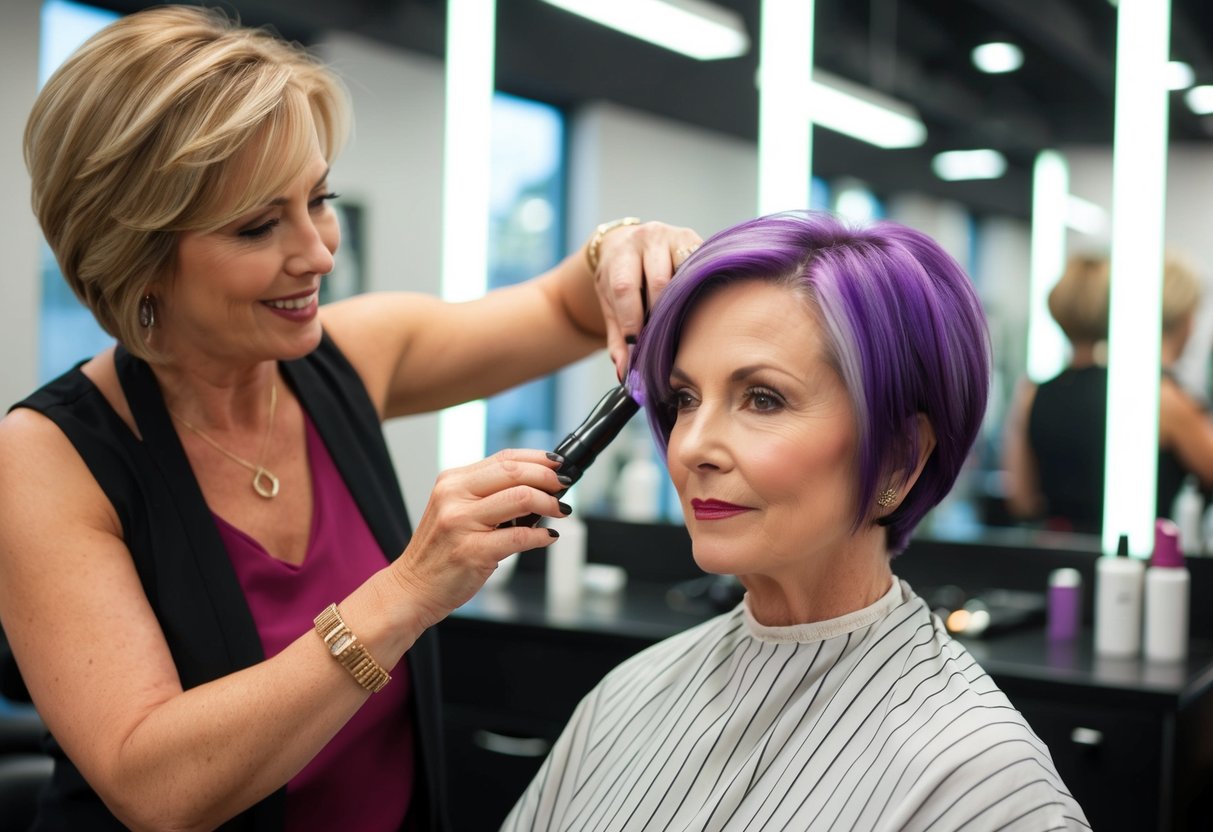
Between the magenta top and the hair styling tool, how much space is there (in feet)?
1.29

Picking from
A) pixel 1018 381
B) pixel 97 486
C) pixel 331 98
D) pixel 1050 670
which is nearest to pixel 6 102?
pixel 331 98

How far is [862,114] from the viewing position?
2.92 meters

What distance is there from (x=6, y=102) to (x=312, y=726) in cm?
233

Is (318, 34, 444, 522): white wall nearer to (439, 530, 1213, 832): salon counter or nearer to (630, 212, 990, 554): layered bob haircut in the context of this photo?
(439, 530, 1213, 832): salon counter

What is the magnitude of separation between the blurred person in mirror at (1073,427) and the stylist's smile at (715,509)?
61.8 inches

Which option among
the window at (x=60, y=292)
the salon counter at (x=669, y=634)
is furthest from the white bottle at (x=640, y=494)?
the window at (x=60, y=292)

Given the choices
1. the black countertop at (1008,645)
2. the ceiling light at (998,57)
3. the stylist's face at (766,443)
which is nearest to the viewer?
the stylist's face at (766,443)

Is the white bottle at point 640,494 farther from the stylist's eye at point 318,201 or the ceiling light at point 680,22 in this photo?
the stylist's eye at point 318,201

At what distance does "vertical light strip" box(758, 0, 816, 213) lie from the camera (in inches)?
120

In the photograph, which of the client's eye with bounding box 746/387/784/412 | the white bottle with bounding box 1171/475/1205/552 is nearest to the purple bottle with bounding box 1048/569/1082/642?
the white bottle with bounding box 1171/475/1205/552

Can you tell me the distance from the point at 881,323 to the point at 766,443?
0.16 m

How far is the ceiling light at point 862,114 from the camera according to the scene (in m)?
2.80

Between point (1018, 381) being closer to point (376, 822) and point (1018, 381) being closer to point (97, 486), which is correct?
point (376, 822)

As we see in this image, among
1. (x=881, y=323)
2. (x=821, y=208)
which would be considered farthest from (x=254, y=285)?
(x=821, y=208)
